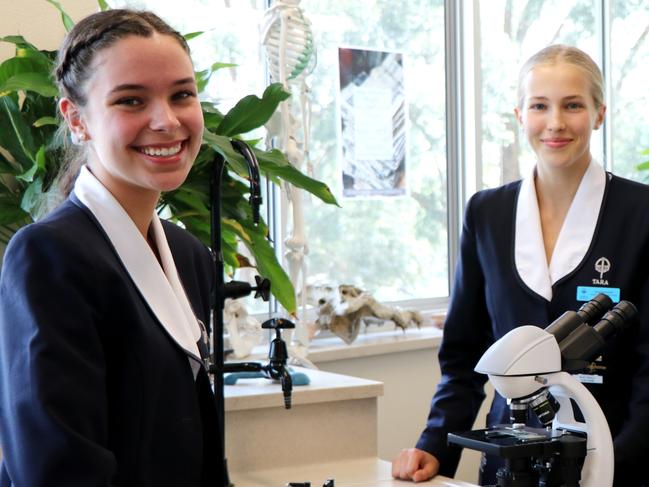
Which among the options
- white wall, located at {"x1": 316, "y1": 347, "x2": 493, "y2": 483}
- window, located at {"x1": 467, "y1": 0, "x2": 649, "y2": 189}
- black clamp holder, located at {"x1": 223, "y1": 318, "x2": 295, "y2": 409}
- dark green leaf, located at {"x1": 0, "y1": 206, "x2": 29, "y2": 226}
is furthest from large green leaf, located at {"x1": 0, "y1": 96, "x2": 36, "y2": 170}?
window, located at {"x1": 467, "y1": 0, "x2": 649, "y2": 189}

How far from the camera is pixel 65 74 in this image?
4.32 ft

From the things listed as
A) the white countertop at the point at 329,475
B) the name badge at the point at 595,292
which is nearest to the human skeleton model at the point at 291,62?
the white countertop at the point at 329,475

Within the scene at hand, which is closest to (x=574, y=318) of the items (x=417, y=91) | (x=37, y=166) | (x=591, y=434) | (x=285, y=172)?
(x=591, y=434)

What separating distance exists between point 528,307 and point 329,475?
0.64 m

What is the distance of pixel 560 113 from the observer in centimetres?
191

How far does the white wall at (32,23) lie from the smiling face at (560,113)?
1.15 meters

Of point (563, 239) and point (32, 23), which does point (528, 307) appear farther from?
point (32, 23)

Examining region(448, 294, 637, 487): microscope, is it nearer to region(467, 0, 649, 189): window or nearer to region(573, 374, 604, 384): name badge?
region(573, 374, 604, 384): name badge

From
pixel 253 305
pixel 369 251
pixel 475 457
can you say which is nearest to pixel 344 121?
pixel 369 251

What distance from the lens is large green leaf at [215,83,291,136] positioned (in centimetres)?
217

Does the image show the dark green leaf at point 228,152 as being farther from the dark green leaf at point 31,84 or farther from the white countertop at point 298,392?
the white countertop at point 298,392

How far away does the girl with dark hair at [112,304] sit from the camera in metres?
1.09

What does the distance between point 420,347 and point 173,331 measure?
8.41 ft

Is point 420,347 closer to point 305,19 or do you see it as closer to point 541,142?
point 305,19
